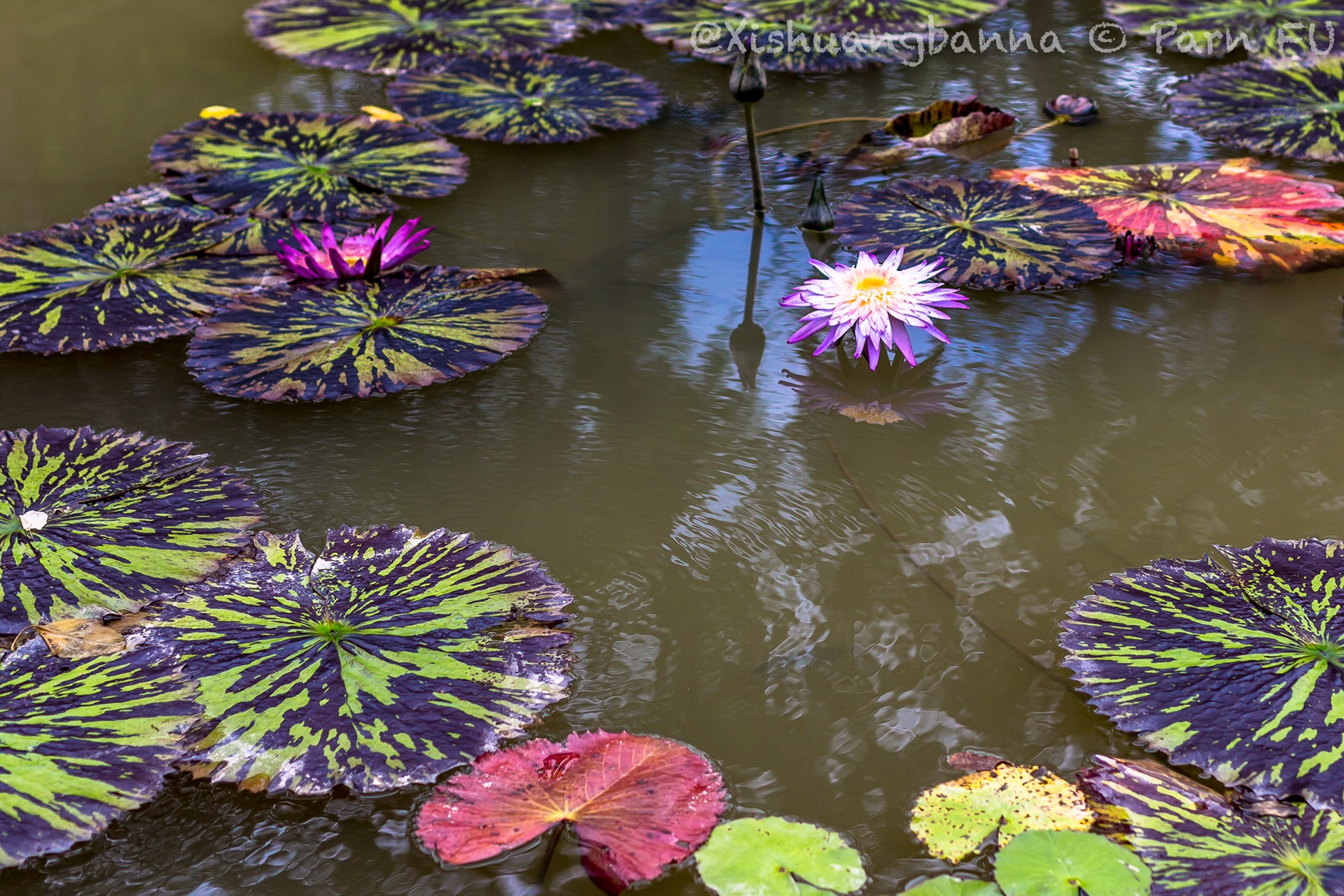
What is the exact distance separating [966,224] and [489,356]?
98cm

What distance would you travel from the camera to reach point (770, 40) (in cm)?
306

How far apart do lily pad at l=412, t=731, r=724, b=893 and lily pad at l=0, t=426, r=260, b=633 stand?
0.50 meters

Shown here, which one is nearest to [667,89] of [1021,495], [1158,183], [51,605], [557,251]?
[557,251]

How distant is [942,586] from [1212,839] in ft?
1.42

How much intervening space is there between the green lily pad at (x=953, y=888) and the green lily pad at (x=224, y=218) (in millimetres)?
1650

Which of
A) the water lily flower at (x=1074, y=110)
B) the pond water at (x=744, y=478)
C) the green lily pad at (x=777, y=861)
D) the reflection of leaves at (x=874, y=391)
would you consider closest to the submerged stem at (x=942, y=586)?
the pond water at (x=744, y=478)

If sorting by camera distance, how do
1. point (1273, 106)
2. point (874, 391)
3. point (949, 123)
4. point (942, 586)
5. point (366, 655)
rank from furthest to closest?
1. point (1273, 106)
2. point (949, 123)
3. point (874, 391)
4. point (942, 586)
5. point (366, 655)

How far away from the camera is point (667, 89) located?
2.89 metres

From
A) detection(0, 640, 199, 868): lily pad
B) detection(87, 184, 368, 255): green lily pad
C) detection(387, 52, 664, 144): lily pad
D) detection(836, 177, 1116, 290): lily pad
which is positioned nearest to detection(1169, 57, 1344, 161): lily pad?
detection(836, 177, 1116, 290): lily pad

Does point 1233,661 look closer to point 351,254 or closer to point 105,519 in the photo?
point 105,519

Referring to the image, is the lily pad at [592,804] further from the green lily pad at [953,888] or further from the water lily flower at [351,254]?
the water lily flower at [351,254]

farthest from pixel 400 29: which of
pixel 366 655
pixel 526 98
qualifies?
pixel 366 655

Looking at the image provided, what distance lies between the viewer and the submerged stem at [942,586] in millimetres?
1217

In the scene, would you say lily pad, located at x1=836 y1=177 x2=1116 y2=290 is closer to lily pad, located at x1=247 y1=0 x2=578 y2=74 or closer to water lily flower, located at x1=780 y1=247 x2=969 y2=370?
water lily flower, located at x1=780 y1=247 x2=969 y2=370
